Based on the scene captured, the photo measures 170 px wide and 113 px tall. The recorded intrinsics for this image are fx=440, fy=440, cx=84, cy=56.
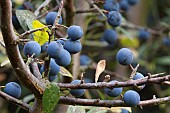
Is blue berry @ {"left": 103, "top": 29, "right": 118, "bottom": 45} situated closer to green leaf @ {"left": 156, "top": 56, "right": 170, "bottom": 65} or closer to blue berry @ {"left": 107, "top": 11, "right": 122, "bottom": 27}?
blue berry @ {"left": 107, "top": 11, "right": 122, "bottom": 27}

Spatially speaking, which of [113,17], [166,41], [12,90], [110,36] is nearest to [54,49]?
[12,90]

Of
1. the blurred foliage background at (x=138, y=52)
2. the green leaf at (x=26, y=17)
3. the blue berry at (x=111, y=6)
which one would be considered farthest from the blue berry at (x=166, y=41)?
the green leaf at (x=26, y=17)

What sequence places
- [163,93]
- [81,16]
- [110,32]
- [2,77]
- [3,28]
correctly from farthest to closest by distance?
[163,93] < [2,77] < [110,32] < [81,16] < [3,28]

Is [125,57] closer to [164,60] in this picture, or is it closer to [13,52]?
[13,52]

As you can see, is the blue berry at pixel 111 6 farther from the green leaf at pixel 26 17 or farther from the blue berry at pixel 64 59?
the blue berry at pixel 64 59

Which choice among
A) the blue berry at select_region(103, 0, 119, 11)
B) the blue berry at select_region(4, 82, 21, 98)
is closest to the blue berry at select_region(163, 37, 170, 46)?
the blue berry at select_region(103, 0, 119, 11)

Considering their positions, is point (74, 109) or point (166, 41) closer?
point (74, 109)

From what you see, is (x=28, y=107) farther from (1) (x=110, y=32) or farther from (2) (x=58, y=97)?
(1) (x=110, y=32)

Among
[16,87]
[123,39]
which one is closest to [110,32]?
[123,39]

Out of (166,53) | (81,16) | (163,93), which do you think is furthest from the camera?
(166,53)
